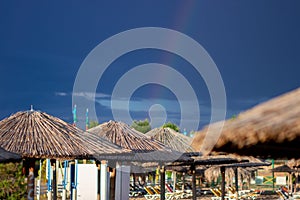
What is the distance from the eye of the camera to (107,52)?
21859 millimetres

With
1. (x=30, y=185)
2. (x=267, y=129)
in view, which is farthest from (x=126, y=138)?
(x=267, y=129)

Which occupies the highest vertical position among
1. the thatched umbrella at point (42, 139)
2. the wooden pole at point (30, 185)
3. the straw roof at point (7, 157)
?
the thatched umbrella at point (42, 139)

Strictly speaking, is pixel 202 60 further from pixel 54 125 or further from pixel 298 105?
pixel 298 105

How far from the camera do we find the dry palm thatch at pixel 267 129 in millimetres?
4082

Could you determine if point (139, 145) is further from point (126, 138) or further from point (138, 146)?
point (126, 138)

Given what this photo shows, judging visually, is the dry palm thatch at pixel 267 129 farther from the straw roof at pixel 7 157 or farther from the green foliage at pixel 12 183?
the green foliage at pixel 12 183

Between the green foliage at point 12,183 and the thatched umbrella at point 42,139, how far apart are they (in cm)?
90

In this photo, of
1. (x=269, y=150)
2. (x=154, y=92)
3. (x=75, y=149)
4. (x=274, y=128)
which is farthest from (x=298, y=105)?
(x=154, y=92)

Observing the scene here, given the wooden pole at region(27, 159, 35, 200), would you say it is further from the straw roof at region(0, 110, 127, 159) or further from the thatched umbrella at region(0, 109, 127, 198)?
the straw roof at region(0, 110, 127, 159)

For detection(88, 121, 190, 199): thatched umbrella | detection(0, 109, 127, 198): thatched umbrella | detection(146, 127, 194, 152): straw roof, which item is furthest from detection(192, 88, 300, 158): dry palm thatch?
detection(146, 127, 194, 152): straw roof

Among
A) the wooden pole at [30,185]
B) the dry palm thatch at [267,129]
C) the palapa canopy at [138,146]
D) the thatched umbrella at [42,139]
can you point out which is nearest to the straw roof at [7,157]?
the thatched umbrella at [42,139]

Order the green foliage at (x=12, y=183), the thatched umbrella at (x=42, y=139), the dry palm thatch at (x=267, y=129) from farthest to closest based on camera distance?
the green foliage at (x=12, y=183) → the thatched umbrella at (x=42, y=139) → the dry palm thatch at (x=267, y=129)

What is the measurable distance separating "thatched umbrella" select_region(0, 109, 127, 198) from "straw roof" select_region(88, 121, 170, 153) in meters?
2.00

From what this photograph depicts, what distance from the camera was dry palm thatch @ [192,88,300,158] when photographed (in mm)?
4082
